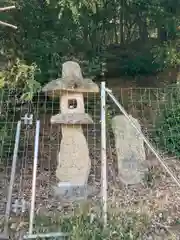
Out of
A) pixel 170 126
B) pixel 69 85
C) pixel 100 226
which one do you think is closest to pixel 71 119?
pixel 69 85

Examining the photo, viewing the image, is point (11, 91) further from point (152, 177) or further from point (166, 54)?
point (166, 54)

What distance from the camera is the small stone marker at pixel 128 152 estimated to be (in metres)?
5.14

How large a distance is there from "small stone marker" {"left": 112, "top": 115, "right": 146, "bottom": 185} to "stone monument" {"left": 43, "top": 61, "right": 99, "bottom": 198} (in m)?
0.53

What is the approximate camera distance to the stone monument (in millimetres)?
4750

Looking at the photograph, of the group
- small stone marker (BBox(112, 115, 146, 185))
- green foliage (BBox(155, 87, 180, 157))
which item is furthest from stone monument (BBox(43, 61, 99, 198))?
green foliage (BBox(155, 87, 180, 157))

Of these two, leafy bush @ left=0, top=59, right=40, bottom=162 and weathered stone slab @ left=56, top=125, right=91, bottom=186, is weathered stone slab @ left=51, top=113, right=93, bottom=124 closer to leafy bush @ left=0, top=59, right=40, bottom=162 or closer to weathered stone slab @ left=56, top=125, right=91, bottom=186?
weathered stone slab @ left=56, top=125, right=91, bottom=186

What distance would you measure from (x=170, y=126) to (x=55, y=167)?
177cm

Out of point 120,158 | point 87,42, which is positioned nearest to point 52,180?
point 120,158

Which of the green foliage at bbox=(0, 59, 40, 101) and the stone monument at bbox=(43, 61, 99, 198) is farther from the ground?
the green foliage at bbox=(0, 59, 40, 101)

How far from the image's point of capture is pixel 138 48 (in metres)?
8.25

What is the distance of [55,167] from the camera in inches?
224

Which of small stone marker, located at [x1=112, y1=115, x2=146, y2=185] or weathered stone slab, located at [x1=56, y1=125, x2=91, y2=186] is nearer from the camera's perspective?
weathered stone slab, located at [x1=56, y1=125, x2=91, y2=186]

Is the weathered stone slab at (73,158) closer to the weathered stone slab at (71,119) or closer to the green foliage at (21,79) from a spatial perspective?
the weathered stone slab at (71,119)

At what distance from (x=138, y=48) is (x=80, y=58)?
65.3 inches
